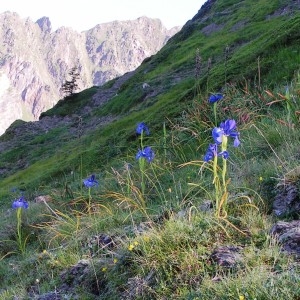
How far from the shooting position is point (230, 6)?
54.2 m

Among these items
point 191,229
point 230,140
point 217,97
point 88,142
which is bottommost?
point 88,142

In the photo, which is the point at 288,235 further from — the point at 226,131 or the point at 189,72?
the point at 189,72

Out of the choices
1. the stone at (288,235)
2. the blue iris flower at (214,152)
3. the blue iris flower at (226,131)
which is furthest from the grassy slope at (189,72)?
the stone at (288,235)

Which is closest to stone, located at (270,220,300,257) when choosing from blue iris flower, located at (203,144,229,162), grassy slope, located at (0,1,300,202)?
blue iris flower, located at (203,144,229,162)

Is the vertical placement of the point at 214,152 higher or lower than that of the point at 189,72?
higher

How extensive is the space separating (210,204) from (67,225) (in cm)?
199

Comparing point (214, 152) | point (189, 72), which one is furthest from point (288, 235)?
point (189, 72)

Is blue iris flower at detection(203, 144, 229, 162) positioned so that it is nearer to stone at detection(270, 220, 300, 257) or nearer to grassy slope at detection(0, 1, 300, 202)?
stone at detection(270, 220, 300, 257)

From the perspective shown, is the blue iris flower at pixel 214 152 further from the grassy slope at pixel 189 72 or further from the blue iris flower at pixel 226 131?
the grassy slope at pixel 189 72

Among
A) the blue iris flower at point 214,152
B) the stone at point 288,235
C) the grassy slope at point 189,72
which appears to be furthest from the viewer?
the grassy slope at point 189,72

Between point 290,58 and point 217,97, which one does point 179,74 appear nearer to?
point 290,58

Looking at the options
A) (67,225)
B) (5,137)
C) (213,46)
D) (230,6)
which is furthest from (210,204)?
(230,6)

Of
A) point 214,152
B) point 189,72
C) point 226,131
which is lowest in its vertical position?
point 189,72

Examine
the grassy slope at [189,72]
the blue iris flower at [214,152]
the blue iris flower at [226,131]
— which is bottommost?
the grassy slope at [189,72]
